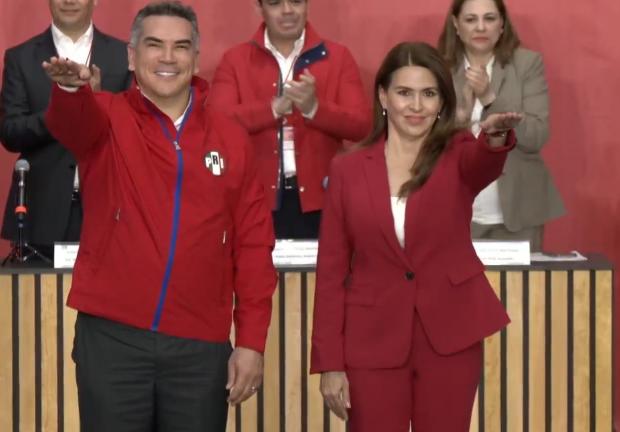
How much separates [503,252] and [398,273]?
0.94 meters

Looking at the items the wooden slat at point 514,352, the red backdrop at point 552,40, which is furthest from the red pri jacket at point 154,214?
the red backdrop at point 552,40

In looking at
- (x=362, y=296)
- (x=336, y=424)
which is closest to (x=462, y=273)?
(x=362, y=296)

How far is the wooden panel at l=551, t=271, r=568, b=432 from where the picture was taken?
141 inches

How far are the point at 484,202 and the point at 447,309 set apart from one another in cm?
138

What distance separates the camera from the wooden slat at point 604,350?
3.56 metres

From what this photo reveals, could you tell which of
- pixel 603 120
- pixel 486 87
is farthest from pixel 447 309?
pixel 603 120

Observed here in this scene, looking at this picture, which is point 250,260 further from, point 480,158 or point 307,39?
point 307,39

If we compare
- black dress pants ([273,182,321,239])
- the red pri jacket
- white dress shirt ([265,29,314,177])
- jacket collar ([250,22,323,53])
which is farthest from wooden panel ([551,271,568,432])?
the red pri jacket

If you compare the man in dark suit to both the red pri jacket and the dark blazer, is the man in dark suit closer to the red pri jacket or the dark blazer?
the dark blazer

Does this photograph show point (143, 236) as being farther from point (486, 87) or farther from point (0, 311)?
point (486, 87)

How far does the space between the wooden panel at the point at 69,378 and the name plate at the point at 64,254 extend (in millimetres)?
67

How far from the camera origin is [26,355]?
11.6ft

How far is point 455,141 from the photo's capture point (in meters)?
2.77

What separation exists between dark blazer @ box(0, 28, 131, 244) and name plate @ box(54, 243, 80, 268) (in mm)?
388
